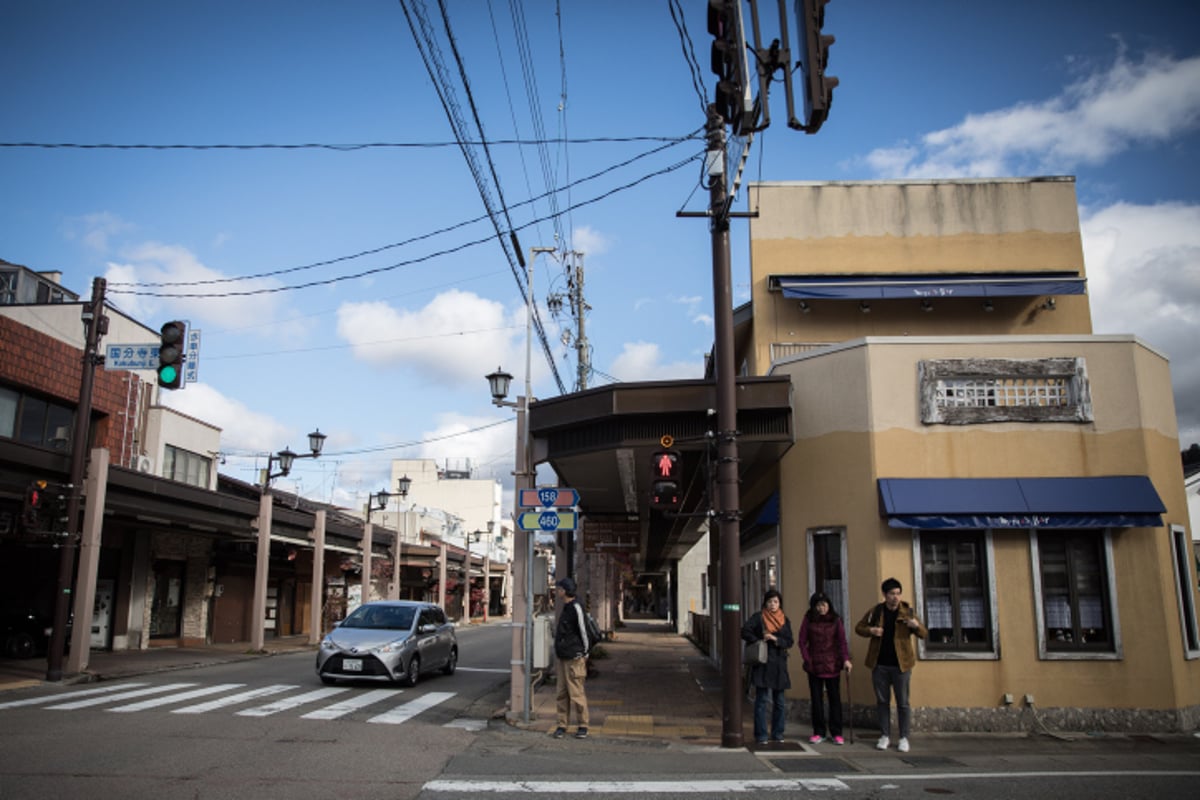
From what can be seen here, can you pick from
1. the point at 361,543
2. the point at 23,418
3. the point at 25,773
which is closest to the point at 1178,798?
the point at 25,773

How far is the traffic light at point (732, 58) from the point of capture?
8.69 meters

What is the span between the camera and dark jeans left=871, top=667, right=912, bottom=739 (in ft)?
31.7

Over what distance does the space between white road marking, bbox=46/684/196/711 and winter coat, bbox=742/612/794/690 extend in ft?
30.2

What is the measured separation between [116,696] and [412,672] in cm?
476

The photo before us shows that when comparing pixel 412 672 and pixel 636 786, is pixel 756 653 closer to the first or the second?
pixel 636 786

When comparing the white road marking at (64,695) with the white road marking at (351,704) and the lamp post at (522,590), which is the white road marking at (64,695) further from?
the lamp post at (522,590)

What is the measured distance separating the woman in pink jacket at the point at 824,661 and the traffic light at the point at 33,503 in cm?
1348

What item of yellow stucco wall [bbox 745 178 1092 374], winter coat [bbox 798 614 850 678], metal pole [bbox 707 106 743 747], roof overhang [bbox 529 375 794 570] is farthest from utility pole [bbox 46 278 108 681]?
winter coat [bbox 798 614 850 678]

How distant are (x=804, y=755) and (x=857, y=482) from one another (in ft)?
12.3

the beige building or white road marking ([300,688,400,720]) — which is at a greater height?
the beige building

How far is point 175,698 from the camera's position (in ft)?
42.9

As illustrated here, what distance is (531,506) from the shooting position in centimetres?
1230

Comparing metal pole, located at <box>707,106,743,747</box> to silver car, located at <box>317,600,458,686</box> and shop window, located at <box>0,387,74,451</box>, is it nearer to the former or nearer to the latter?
silver car, located at <box>317,600,458,686</box>

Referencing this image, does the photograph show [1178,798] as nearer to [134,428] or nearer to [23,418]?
[23,418]
